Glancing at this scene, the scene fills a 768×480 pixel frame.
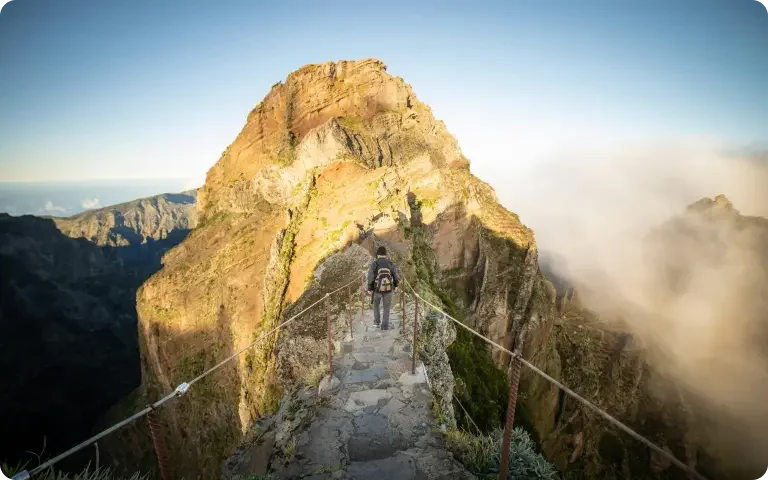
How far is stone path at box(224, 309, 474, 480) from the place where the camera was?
4.14m

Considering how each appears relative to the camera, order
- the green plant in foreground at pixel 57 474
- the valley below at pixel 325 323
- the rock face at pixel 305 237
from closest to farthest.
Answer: the green plant in foreground at pixel 57 474 → the valley below at pixel 325 323 → the rock face at pixel 305 237

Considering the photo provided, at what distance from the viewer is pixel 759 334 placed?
77875 millimetres

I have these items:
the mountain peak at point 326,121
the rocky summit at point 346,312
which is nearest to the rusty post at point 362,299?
the rocky summit at point 346,312

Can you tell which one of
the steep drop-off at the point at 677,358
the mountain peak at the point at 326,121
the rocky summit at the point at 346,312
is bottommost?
the steep drop-off at the point at 677,358

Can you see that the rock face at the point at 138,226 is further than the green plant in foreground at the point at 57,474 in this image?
Yes

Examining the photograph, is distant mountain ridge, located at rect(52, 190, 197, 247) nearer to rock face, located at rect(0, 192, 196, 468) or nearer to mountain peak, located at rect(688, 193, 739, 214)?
rock face, located at rect(0, 192, 196, 468)

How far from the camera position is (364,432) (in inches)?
187

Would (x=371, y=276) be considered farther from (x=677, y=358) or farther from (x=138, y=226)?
(x=138, y=226)

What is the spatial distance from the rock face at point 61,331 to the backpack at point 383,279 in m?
49.2

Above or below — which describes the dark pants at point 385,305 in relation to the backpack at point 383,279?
below

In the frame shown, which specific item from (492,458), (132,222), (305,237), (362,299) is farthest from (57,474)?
(132,222)

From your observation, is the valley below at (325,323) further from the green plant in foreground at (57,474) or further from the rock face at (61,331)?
the green plant in foreground at (57,474)

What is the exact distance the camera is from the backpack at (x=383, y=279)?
8.17 m

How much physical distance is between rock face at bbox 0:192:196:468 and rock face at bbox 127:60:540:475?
17.4 metres
